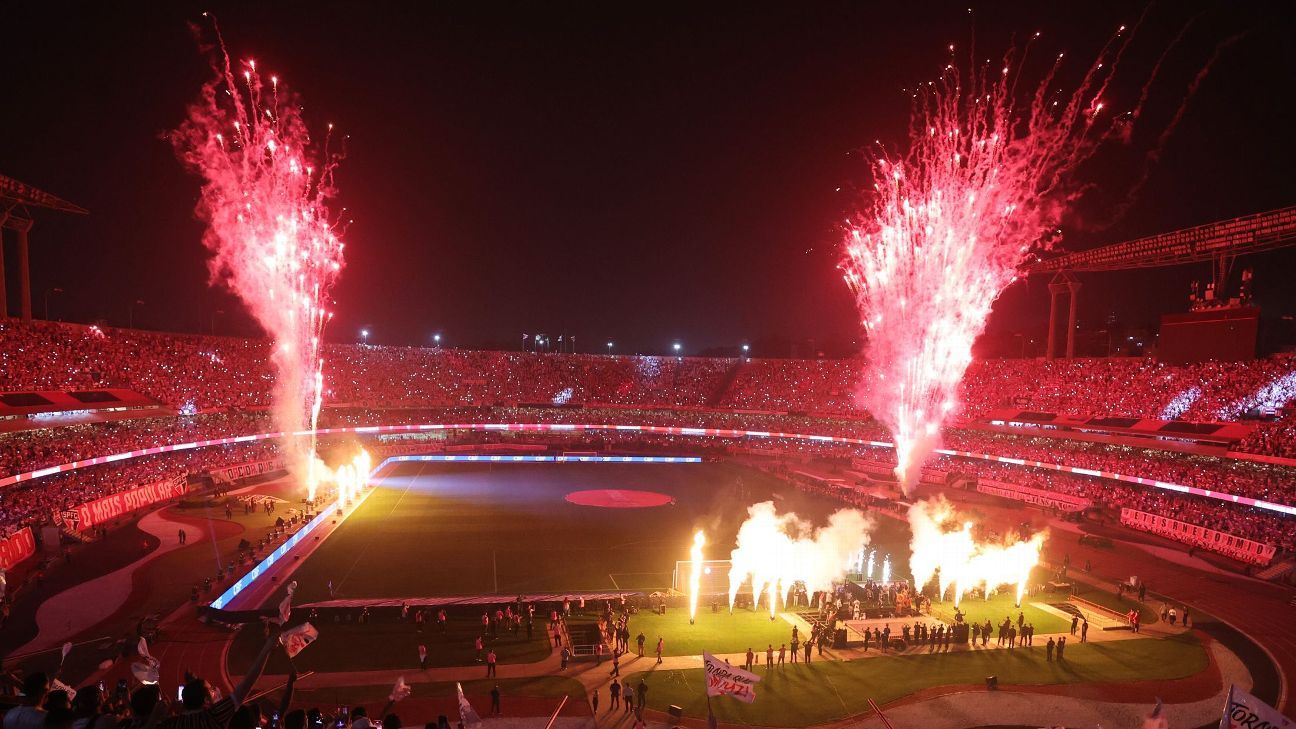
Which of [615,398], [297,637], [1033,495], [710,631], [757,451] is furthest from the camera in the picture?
[615,398]

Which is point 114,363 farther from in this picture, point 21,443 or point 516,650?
point 516,650

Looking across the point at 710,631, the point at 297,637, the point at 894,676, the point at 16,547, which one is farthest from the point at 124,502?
the point at 894,676

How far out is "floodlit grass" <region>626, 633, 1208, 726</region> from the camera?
18.8 meters

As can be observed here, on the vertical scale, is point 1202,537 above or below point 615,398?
below

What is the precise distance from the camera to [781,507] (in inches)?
1786

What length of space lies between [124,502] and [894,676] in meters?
38.0

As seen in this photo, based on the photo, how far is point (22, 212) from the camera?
41.2 metres

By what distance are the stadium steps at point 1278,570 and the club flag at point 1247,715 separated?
28.5m

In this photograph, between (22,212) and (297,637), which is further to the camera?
(22,212)

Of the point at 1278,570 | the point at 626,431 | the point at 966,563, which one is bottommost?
the point at 966,563

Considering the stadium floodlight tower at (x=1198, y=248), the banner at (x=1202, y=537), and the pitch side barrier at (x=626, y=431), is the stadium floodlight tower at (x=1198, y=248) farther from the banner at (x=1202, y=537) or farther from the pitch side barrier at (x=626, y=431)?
the banner at (x=1202, y=537)

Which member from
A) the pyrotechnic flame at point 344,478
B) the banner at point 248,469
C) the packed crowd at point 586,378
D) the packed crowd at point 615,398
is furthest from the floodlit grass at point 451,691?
the banner at point 248,469

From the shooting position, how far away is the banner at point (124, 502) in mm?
32950

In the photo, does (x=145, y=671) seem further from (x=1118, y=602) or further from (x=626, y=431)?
(x=626, y=431)
